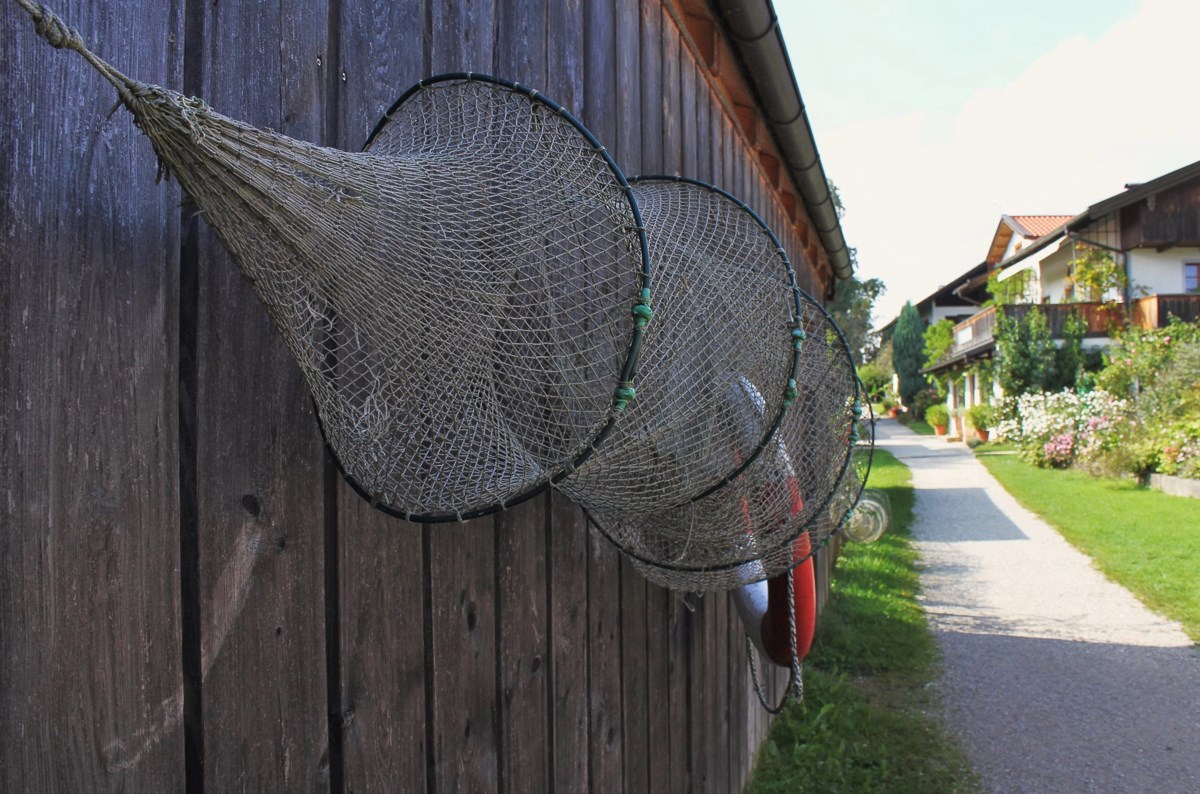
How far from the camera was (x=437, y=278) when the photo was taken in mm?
1077

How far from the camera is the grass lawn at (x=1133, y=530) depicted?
8445 mm

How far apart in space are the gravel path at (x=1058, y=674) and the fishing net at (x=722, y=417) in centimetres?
349

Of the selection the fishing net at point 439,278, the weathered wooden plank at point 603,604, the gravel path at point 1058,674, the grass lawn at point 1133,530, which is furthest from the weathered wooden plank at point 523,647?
the grass lawn at point 1133,530

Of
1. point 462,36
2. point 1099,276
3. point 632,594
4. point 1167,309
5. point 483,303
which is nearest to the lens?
point 483,303

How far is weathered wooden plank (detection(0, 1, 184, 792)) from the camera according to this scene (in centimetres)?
78

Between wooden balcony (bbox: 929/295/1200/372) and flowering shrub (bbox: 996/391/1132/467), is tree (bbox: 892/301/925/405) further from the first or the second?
flowering shrub (bbox: 996/391/1132/467)

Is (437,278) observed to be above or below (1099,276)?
below

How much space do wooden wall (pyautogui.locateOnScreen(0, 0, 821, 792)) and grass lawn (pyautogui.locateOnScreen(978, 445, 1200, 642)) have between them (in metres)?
7.61

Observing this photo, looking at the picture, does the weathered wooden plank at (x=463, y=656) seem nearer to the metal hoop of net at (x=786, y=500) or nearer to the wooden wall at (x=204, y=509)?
the wooden wall at (x=204, y=509)

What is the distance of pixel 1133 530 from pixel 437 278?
12.6 metres

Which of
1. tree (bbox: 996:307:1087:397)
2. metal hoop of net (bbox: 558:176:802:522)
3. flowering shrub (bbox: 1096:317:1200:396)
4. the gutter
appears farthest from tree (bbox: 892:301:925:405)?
metal hoop of net (bbox: 558:176:802:522)

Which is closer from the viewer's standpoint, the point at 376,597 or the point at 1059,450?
the point at 376,597

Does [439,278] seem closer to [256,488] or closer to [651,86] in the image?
[256,488]

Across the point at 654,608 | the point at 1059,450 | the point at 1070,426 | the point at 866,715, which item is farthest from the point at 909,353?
the point at 654,608
